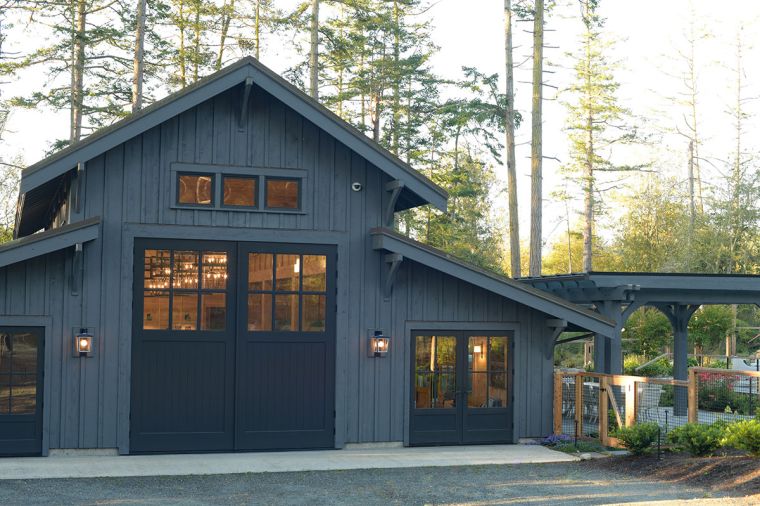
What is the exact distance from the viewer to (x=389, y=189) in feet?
46.2

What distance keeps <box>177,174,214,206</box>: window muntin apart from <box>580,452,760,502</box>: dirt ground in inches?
258

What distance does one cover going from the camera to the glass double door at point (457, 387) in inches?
566

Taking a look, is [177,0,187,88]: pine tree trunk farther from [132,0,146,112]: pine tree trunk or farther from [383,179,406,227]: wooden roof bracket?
[383,179,406,227]: wooden roof bracket

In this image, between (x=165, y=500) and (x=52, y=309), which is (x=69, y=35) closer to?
(x=52, y=309)

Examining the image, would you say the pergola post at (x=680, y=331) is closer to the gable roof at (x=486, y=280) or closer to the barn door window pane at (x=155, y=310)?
the gable roof at (x=486, y=280)

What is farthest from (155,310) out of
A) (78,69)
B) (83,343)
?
(78,69)

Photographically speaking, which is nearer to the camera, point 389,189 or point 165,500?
point 165,500

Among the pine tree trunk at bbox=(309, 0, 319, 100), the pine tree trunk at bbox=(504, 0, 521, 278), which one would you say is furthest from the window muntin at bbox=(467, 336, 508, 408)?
the pine tree trunk at bbox=(309, 0, 319, 100)

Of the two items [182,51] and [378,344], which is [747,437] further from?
[182,51]

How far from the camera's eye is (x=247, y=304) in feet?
44.3

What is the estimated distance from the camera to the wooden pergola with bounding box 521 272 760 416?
624 inches

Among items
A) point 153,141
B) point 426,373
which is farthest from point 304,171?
point 426,373

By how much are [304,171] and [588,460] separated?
5875 mm

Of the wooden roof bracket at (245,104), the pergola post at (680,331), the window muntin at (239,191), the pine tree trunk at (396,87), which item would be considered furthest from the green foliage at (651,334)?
the wooden roof bracket at (245,104)
